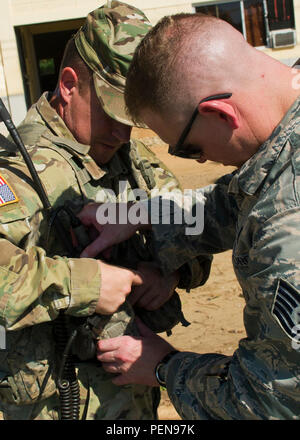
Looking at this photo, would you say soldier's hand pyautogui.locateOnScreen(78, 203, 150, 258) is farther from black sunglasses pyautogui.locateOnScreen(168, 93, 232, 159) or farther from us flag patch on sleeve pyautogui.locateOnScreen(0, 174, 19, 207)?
black sunglasses pyautogui.locateOnScreen(168, 93, 232, 159)

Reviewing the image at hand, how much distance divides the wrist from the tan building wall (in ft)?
42.5

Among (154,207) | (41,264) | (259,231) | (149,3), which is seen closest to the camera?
(259,231)

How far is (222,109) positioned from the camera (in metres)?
1.71

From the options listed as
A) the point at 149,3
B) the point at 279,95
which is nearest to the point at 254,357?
the point at 279,95

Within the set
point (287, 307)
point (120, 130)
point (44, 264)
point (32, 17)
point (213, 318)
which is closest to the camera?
point (287, 307)

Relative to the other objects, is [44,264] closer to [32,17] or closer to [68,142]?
[68,142]

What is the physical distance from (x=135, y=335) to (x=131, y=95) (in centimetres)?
97

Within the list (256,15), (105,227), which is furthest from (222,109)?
(256,15)

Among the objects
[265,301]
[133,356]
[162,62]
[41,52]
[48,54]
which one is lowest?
[48,54]

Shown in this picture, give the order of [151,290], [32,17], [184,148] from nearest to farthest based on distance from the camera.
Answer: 1. [184,148]
2. [151,290]
3. [32,17]

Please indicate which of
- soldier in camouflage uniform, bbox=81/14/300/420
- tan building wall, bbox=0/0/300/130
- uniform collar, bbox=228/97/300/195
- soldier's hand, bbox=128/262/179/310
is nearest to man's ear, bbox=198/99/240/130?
soldier in camouflage uniform, bbox=81/14/300/420

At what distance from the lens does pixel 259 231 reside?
1667 mm

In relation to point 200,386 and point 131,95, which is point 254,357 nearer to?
point 200,386

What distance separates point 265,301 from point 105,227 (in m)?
0.86
